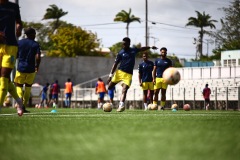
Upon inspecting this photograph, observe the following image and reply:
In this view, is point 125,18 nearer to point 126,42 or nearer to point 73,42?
point 73,42

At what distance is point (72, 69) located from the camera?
71062 millimetres

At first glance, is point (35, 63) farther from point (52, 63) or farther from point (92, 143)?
point (52, 63)

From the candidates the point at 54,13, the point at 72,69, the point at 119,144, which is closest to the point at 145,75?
the point at 119,144

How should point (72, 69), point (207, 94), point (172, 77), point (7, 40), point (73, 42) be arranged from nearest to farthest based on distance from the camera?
point (7, 40) → point (172, 77) → point (207, 94) → point (72, 69) → point (73, 42)

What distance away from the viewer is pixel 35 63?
610 inches

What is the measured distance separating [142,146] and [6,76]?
6.16m

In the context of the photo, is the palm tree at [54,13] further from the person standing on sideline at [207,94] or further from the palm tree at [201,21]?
the person standing on sideline at [207,94]

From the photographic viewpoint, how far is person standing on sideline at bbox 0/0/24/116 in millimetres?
10953

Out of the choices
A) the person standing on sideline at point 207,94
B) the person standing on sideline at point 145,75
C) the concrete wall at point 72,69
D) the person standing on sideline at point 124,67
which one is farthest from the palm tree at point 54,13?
the person standing on sideline at point 124,67

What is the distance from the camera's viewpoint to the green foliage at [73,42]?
280 ft

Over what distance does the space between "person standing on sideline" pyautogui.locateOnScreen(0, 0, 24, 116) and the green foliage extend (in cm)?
7379

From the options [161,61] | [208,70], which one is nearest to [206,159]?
[161,61]

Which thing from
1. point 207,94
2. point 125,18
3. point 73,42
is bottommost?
point 207,94

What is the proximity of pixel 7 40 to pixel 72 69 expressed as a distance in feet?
197
